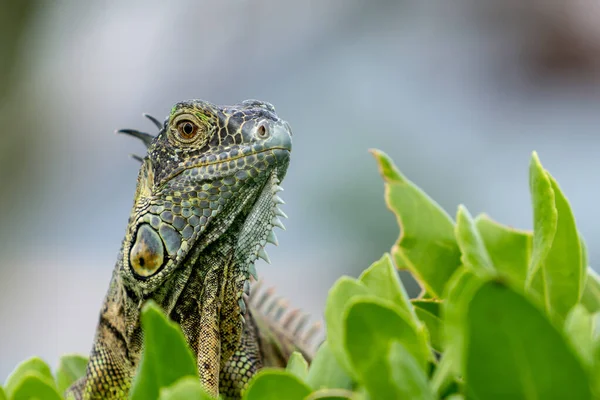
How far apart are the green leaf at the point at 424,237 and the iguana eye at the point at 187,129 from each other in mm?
584

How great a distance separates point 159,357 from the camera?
618mm

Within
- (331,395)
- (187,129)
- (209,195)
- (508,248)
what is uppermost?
(187,129)

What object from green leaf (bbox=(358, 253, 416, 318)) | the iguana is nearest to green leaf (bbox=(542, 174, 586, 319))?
green leaf (bbox=(358, 253, 416, 318))

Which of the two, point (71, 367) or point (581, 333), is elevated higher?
point (581, 333)

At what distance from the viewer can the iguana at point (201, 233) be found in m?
1.40

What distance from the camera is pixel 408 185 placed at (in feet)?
3.14

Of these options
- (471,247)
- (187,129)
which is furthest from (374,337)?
(187,129)

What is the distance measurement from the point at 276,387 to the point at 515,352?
0.76 feet

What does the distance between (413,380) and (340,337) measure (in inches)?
5.2

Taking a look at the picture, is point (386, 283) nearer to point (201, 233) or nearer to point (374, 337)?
point (374, 337)

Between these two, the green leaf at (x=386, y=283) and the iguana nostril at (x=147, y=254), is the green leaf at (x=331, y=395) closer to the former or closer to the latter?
the green leaf at (x=386, y=283)

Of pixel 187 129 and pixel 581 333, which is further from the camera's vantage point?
pixel 187 129

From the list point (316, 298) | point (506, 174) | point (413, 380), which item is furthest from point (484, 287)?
point (506, 174)

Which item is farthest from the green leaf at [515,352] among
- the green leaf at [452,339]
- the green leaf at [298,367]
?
the green leaf at [298,367]
